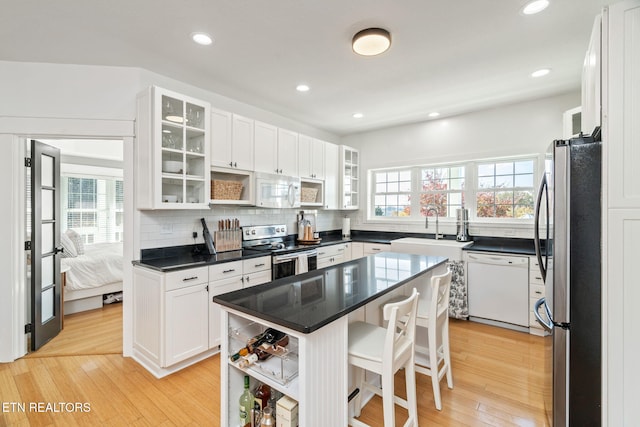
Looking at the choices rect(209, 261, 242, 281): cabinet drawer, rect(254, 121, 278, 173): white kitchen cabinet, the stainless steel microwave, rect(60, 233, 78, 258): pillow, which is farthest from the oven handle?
rect(60, 233, 78, 258): pillow

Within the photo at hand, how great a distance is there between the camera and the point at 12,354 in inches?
105

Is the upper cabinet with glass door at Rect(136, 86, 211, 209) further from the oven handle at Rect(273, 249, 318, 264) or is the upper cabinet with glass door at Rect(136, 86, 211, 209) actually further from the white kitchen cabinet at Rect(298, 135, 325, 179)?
the white kitchen cabinet at Rect(298, 135, 325, 179)

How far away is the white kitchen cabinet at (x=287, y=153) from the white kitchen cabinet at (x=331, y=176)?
694 mm

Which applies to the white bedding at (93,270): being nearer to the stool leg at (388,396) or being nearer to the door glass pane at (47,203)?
the door glass pane at (47,203)

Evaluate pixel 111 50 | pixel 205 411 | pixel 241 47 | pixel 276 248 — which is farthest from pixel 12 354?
pixel 241 47

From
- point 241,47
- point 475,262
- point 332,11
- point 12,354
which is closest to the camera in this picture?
point 332,11

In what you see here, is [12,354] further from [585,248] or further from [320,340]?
[585,248]

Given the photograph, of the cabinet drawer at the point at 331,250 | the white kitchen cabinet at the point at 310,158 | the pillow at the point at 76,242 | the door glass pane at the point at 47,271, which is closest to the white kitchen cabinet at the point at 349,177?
the white kitchen cabinet at the point at 310,158

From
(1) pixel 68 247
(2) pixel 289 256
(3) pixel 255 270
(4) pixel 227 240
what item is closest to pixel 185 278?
(3) pixel 255 270

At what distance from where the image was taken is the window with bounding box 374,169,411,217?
485 cm

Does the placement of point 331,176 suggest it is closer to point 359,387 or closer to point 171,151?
point 171,151

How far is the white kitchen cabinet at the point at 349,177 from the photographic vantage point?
195 inches

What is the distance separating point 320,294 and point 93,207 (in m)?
6.25
